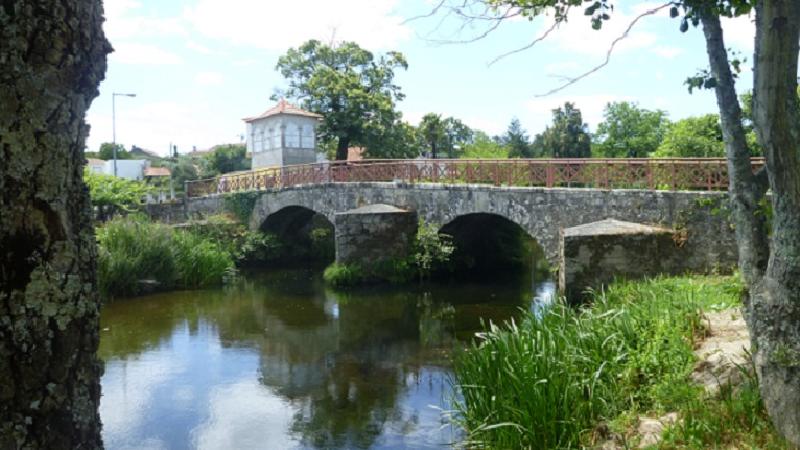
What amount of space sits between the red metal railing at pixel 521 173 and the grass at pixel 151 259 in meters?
4.63

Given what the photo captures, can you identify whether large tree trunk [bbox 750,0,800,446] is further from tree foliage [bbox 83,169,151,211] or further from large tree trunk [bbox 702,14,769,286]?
tree foliage [bbox 83,169,151,211]

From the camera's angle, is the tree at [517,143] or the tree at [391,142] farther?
the tree at [517,143]

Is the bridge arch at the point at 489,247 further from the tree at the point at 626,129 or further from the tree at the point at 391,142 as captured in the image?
the tree at the point at 626,129

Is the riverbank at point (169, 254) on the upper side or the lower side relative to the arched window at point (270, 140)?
lower

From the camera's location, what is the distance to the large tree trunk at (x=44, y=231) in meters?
1.46

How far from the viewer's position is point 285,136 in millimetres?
27203

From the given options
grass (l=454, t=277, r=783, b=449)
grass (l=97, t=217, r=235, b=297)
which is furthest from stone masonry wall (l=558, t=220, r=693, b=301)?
grass (l=97, t=217, r=235, b=297)

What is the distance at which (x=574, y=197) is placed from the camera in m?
14.2

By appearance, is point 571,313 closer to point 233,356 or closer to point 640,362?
point 640,362

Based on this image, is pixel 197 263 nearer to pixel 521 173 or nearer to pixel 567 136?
pixel 521 173

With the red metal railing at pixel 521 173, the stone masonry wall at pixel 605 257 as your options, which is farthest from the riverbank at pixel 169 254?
the stone masonry wall at pixel 605 257

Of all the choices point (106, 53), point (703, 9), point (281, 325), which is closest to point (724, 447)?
point (703, 9)

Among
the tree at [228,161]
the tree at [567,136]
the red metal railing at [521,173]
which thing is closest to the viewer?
the red metal railing at [521,173]

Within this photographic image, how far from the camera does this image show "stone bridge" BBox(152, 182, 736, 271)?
11.9 m
